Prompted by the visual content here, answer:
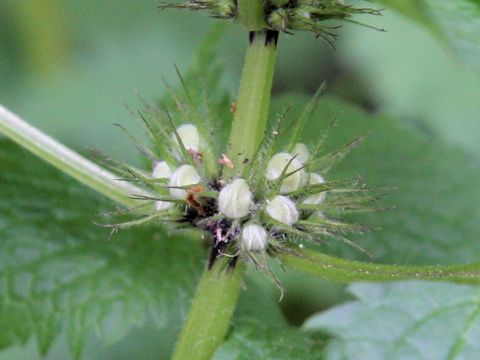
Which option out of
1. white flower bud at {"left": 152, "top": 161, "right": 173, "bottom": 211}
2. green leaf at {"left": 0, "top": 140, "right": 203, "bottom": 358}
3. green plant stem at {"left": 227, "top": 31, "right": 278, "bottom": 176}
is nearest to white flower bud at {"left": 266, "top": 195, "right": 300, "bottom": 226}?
green plant stem at {"left": 227, "top": 31, "right": 278, "bottom": 176}

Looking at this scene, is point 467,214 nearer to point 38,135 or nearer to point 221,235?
point 221,235

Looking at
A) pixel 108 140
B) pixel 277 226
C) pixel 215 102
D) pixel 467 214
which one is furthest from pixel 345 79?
pixel 277 226

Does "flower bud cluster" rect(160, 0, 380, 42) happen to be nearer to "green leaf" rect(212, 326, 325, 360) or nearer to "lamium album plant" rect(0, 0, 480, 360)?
"lamium album plant" rect(0, 0, 480, 360)

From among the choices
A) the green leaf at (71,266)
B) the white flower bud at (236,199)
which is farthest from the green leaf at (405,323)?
the green leaf at (71,266)

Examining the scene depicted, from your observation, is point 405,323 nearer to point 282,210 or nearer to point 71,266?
point 282,210

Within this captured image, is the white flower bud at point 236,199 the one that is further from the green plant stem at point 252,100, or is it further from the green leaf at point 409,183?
the green leaf at point 409,183

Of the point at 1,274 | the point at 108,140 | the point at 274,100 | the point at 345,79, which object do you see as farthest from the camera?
the point at 345,79

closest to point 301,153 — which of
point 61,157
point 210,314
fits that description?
point 210,314
